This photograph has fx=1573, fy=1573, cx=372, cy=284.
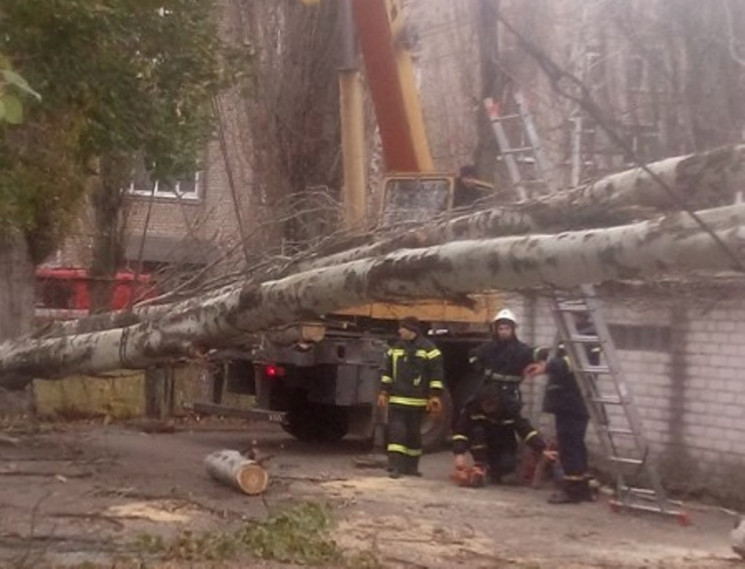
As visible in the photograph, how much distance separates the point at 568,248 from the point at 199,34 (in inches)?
280

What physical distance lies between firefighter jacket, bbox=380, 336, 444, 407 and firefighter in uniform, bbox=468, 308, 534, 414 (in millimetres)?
442

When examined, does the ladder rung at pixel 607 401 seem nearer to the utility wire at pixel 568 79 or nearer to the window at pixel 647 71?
the utility wire at pixel 568 79

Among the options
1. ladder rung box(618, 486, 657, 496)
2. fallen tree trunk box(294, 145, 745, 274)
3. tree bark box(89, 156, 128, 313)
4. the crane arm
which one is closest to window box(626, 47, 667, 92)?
the crane arm

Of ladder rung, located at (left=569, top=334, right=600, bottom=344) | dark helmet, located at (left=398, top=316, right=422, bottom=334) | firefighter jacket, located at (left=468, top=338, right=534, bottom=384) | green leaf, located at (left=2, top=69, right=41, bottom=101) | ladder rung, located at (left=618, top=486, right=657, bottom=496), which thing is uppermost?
green leaf, located at (left=2, top=69, right=41, bottom=101)

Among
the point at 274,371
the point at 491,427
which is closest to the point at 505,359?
the point at 491,427

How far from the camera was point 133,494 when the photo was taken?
1179cm

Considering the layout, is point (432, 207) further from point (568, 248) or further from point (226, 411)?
point (568, 248)

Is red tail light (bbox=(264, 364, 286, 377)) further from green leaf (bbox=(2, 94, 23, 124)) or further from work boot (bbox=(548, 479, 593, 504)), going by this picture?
green leaf (bbox=(2, 94, 23, 124))

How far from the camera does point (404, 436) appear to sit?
13.8m

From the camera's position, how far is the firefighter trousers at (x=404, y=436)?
1376 cm

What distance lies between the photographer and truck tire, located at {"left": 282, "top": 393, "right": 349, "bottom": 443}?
16.1 meters

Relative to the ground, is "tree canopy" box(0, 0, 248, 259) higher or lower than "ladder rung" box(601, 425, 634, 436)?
higher

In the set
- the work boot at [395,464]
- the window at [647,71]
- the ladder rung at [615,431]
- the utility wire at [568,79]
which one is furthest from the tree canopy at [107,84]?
the window at [647,71]

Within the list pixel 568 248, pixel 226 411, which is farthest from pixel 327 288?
pixel 226 411
